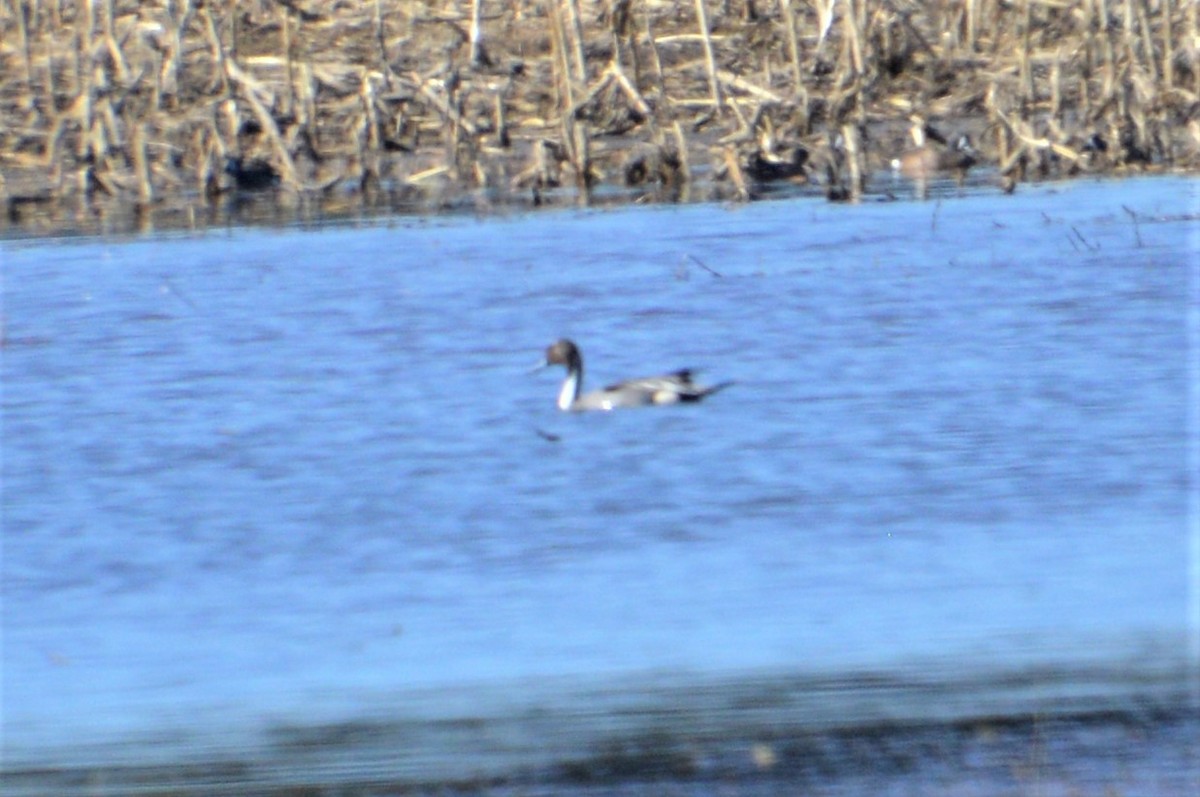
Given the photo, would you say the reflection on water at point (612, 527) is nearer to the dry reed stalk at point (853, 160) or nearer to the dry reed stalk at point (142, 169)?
the dry reed stalk at point (853, 160)

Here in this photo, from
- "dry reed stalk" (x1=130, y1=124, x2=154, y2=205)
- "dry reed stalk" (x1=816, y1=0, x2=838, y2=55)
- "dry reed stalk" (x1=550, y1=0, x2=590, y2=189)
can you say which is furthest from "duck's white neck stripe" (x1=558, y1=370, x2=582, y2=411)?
"dry reed stalk" (x1=816, y1=0, x2=838, y2=55)

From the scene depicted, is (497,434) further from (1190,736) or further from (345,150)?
(345,150)

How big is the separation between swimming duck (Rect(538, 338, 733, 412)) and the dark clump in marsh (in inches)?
255

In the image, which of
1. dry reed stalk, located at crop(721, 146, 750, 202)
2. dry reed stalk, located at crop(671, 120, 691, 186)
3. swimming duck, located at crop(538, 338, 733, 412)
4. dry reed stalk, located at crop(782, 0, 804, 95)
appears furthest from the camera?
dry reed stalk, located at crop(782, 0, 804, 95)

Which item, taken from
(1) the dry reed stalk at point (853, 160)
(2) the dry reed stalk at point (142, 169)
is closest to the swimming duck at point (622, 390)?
(1) the dry reed stalk at point (853, 160)

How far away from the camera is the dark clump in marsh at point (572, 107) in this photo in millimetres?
17250

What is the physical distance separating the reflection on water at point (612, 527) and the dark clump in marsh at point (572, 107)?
3.45 m

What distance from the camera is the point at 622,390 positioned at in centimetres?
989

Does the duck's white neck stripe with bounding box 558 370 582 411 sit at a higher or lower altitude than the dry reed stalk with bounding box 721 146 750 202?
lower

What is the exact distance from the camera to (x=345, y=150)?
61.8 ft

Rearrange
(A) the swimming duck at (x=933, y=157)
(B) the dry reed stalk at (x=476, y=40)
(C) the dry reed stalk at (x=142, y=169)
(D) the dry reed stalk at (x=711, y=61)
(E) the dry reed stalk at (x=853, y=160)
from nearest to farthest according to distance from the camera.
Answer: (E) the dry reed stalk at (x=853, y=160), (C) the dry reed stalk at (x=142, y=169), (A) the swimming duck at (x=933, y=157), (D) the dry reed stalk at (x=711, y=61), (B) the dry reed stalk at (x=476, y=40)

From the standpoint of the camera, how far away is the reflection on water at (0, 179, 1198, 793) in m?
5.48

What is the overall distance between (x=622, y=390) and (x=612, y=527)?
2345 mm

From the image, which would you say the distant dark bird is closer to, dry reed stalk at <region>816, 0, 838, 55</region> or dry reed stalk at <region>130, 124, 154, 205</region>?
dry reed stalk at <region>130, 124, 154, 205</region>
